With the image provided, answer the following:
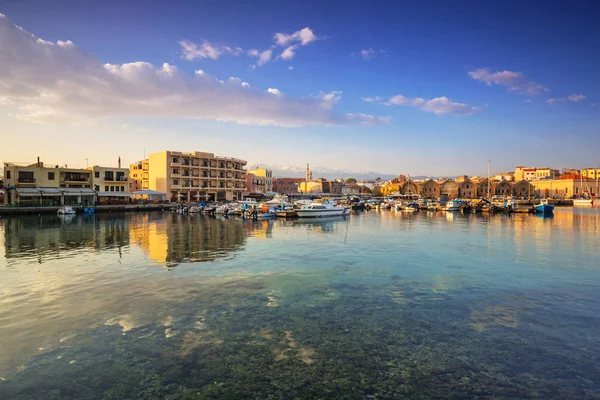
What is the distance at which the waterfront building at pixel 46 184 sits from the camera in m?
54.4

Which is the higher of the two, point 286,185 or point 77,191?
point 286,185

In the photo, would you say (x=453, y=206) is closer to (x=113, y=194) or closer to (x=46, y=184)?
(x=113, y=194)

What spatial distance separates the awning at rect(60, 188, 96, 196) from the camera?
5844cm

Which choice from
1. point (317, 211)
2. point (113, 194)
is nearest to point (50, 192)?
point (113, 194)

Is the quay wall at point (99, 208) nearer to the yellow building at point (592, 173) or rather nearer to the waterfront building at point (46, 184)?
the waterfront building at point (46, 184)

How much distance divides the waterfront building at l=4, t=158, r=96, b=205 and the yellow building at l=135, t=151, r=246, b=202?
14.2 m

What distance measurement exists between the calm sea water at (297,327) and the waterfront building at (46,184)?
1795 inches

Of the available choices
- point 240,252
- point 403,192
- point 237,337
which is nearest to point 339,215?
point 240,252

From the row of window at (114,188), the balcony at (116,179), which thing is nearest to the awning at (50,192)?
the row of window at (114,188)

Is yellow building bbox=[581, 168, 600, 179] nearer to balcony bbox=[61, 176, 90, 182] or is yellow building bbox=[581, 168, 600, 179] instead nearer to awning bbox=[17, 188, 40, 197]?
balcony bbox=[61, 176, 90, 182]

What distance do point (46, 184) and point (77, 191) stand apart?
15.5 ft

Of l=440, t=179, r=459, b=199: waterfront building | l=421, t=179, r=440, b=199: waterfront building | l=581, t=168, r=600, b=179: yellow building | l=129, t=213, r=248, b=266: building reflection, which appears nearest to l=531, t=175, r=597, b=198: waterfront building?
l=581, t=168, r=600, b=179: yellow building

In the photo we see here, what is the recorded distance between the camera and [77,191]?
196 feet

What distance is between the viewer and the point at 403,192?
138250 millimetres
